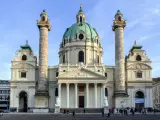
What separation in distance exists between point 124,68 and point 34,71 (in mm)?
22748

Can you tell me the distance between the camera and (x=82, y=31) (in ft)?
275

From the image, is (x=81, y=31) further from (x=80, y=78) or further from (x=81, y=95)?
(x=81, y=95)

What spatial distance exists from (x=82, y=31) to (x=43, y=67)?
17.1 m

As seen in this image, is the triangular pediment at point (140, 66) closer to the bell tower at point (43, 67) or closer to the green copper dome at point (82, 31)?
the green copper dome at point (82, 31)

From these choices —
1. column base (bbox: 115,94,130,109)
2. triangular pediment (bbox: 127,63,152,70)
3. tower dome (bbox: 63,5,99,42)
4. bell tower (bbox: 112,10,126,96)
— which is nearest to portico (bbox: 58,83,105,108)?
column base (bbox: 115,94,130,109)

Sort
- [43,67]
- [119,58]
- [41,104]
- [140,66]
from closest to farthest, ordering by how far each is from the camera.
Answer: [41,104] < [43,67] < [119,58] < [140,66]

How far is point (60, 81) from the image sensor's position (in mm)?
72500

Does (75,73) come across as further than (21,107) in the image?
No

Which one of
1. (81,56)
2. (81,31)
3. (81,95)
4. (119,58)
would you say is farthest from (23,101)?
(119,58)

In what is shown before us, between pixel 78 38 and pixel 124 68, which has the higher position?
pixel 78 38

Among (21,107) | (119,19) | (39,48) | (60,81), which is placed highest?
(119,19)

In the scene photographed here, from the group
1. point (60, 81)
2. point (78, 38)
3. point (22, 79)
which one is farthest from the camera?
point (78, 38)

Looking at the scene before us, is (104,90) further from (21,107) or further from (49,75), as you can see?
(21,107)

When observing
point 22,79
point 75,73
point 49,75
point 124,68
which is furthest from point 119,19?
point 22,79
